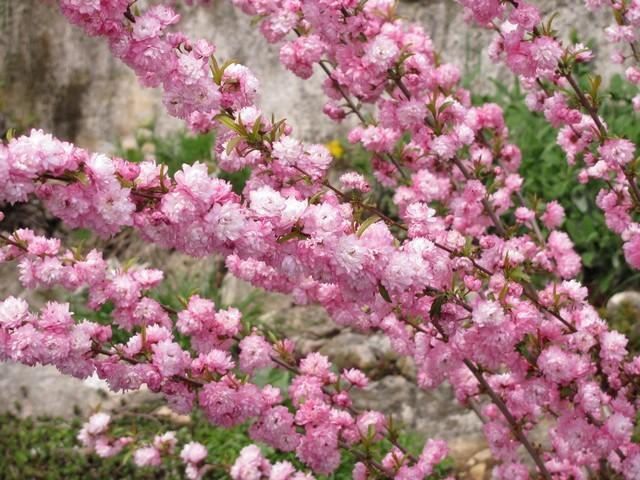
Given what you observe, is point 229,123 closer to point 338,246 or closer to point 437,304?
point 338,246

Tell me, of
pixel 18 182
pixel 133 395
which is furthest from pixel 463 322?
pixel 133 395

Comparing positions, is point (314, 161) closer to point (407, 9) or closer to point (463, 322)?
point (463, 322)

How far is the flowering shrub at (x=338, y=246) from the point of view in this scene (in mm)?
1485

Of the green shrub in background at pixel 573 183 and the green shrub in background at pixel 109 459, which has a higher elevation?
the green shrub in background at pixel 573 183

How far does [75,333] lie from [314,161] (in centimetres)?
74

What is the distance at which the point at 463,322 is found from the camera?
6.53ft

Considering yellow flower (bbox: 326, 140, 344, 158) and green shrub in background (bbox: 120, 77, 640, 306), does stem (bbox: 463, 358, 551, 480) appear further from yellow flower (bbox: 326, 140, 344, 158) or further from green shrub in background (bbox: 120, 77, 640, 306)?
yellow flower (bbox: 326, 140, 344, 158)

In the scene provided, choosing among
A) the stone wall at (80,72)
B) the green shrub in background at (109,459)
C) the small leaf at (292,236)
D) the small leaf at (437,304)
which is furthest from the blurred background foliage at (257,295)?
the small leaf at (292,236)

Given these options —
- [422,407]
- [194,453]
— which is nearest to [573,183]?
[422,407]

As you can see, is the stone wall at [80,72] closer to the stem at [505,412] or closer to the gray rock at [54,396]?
the gray rock at [54,396]

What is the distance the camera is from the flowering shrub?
1.49 m

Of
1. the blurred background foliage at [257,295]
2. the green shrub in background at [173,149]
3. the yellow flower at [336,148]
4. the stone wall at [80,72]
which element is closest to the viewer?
the blurred background foliage at [257,295]

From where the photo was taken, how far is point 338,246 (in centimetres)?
146

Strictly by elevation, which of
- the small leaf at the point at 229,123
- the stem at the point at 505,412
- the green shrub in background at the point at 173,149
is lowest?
the stem at the point at 505,412
